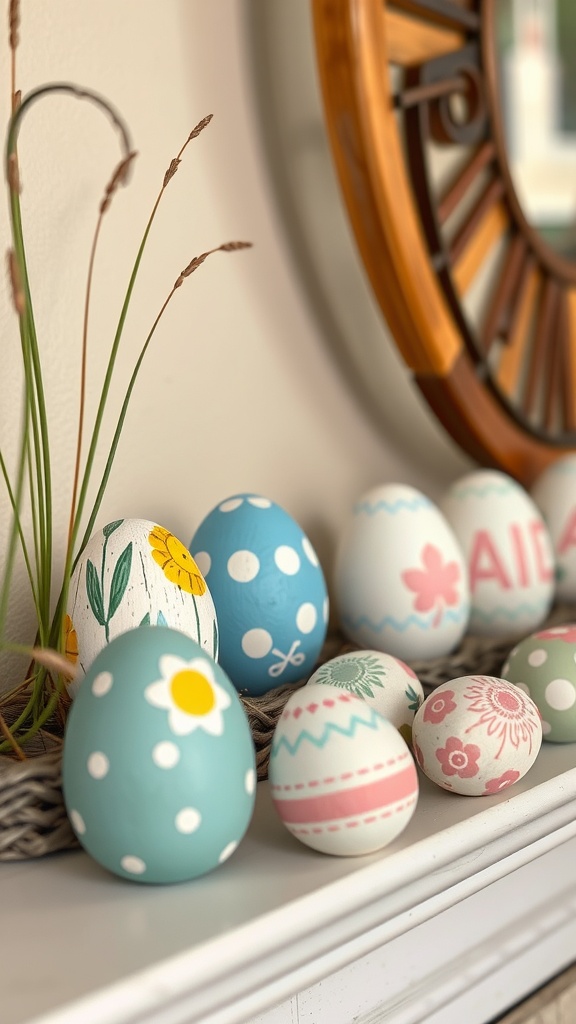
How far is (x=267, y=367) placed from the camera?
709 mm

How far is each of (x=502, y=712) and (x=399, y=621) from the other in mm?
169

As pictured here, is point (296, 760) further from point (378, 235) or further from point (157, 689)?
point (378, 235)

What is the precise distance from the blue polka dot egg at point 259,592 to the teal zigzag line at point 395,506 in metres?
0.07

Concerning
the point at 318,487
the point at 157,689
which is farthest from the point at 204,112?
the point at 157,689

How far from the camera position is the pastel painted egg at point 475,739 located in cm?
45

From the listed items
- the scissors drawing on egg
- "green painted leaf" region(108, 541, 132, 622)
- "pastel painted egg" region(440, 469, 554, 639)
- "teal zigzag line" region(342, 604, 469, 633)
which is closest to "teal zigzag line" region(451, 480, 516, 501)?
"pastel painted egg" region(440, 469, 554, 639)

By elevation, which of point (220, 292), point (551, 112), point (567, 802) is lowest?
point (567, 802)

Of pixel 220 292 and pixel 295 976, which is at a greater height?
pixel 220 292

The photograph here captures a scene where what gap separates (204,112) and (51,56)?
119mm

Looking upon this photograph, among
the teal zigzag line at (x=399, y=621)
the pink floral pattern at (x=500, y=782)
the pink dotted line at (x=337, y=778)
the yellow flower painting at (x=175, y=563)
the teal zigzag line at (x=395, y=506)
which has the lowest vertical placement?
the pink floral pattern at (x=500, y=782)

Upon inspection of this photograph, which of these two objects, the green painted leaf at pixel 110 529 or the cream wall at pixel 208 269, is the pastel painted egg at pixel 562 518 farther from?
the green painted leaf at pixel 110 529

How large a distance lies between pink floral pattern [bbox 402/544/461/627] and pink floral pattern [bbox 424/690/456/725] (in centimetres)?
15

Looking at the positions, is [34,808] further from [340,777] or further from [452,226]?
[452,226]

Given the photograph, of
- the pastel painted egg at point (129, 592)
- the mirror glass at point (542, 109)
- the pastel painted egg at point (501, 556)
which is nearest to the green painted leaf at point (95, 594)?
the pastel painted egg at point (129, 592)
